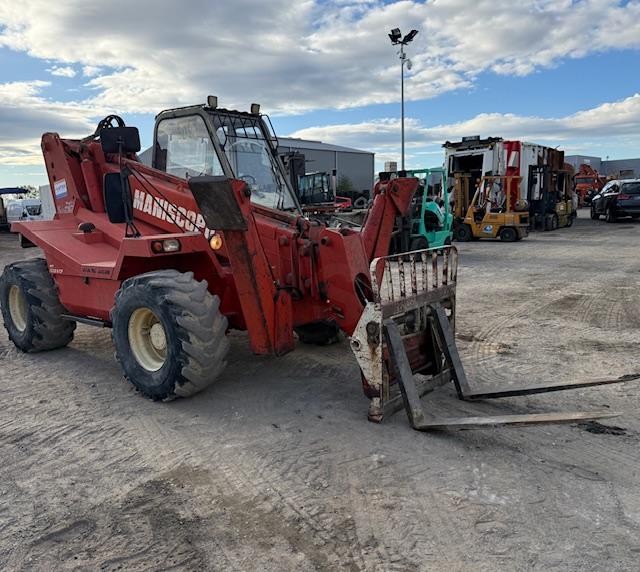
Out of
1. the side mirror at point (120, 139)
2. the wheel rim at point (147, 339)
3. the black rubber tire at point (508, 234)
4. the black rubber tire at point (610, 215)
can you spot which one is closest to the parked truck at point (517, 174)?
the black rubber tire at point (508, 234)

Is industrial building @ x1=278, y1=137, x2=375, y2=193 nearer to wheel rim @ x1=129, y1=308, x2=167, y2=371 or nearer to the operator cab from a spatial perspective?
the operator cab

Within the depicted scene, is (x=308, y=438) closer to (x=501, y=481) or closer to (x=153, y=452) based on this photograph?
(x=153, y=452)

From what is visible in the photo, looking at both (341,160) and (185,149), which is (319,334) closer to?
(185,149)

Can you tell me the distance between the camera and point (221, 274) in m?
4.51

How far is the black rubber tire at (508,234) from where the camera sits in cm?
1702

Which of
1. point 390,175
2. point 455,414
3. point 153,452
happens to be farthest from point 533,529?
point 390,175

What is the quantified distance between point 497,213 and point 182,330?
14.9m

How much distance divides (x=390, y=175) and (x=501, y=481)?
707 centimetres

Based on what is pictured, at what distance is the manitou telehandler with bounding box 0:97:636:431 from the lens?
153 inches

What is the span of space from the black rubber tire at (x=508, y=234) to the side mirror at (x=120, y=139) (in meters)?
13.9

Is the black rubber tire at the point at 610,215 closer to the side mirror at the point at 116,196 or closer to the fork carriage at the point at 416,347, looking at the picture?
the fork carriage at the point at 416,347

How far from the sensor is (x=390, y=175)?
955 centimetres

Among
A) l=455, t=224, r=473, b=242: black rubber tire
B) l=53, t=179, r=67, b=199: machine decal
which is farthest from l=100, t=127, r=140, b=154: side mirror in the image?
l=455, t=224, r=473, b=242: black rubber tire

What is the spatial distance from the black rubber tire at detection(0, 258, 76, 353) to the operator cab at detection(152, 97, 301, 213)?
1.71 metres
